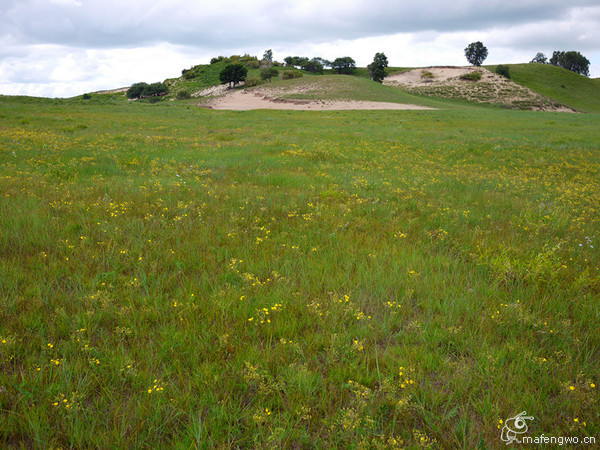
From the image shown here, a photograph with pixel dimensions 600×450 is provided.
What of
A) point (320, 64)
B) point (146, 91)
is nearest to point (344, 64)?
point (320, 64)

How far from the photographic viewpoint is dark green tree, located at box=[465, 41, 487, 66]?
11375 cm

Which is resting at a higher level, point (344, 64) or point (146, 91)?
point (344, 64)

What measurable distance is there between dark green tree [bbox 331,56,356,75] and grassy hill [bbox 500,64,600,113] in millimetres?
49926

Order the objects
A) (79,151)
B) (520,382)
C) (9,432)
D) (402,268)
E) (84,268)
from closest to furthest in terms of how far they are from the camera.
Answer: (9,432), (520,382), (84,268), (402,268), (79,151)

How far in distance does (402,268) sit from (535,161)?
12923 mm

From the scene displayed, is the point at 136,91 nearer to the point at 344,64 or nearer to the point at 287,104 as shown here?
the point at 287,104

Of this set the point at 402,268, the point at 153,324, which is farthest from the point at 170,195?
the point at 402,268

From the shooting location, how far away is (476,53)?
115 metres

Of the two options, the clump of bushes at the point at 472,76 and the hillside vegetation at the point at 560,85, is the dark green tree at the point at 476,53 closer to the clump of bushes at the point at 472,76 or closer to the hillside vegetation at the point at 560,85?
the hillside vegetation at the point at 560,85

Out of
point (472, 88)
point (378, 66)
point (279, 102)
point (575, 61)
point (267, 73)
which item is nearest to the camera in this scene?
point (279, 102)

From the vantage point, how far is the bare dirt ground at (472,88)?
68.4 m

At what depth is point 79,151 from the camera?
36.9 feet

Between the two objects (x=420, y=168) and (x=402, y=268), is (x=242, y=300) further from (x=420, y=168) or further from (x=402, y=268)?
(x=420, y=168)

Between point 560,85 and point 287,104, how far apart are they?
78.2 m
